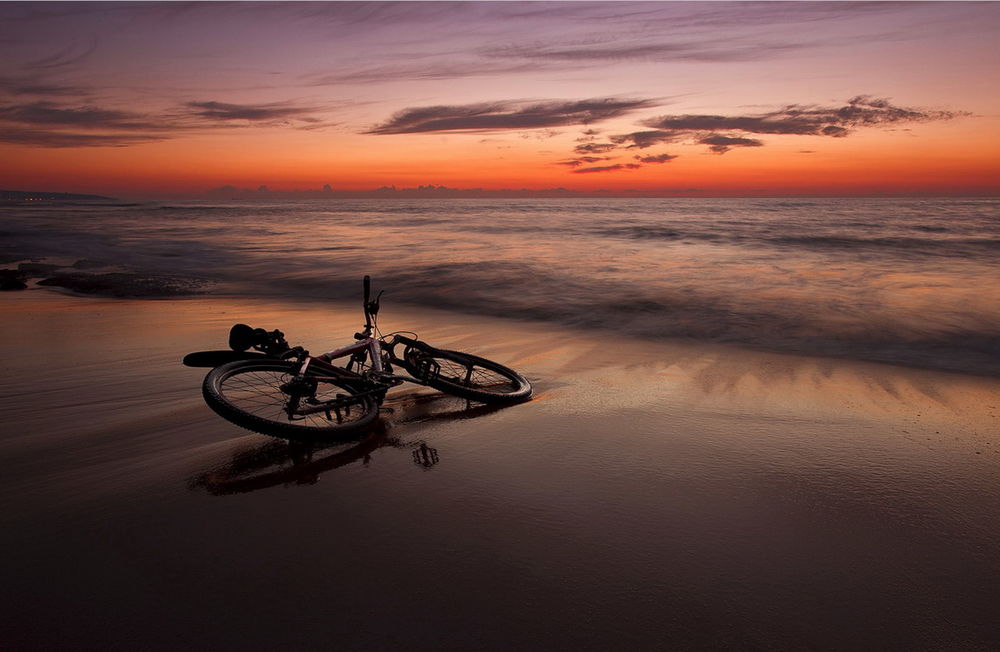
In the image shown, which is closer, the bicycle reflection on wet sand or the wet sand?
the wet sand

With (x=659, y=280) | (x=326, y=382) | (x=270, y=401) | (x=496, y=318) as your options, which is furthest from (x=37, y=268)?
(x=659, y=280)

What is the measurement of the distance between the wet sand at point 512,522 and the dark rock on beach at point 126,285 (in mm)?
8726

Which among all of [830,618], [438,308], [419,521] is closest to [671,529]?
[830,618]

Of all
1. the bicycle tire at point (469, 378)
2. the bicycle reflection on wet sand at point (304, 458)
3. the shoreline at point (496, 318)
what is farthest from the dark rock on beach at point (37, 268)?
the bicycle reflection on wet sand at point (304, 458)

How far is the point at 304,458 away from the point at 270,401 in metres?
1.34

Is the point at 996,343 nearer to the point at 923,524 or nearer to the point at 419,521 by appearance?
the point at 923,524

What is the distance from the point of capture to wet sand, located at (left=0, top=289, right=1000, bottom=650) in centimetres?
287

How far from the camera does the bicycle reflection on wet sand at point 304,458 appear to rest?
14.2 ft

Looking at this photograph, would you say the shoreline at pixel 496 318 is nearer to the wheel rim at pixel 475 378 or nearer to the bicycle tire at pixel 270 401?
the wheel rim at pixel 475 378

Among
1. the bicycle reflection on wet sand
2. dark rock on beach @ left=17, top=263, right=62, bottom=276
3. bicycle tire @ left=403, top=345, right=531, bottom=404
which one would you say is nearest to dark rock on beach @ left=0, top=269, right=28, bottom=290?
dark rock on beach @ left=17, top=263, right=62, bottom=276

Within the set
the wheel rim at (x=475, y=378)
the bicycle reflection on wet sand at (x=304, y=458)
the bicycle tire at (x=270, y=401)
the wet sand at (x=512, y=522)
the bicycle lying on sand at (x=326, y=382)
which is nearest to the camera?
the wet sand at (x=512, y=522)

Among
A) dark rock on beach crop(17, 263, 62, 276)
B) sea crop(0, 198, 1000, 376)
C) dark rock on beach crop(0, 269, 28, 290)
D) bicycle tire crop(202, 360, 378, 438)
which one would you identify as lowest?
sea crop(0, 198, 1000, 376)

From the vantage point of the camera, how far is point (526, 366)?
823 cm

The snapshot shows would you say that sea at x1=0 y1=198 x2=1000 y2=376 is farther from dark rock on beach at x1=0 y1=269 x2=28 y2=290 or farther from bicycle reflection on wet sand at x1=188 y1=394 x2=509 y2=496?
bicycle reflection on wet sand at x1=188 y1=394 x2=509 y2=496
